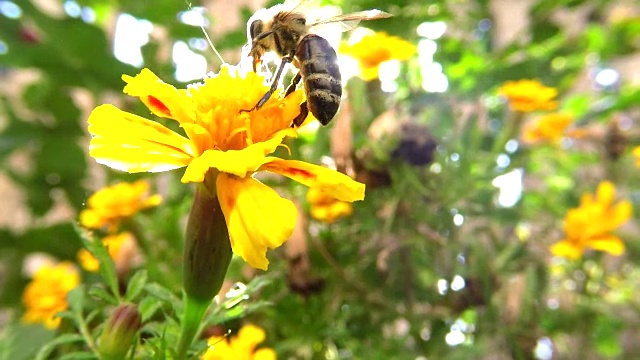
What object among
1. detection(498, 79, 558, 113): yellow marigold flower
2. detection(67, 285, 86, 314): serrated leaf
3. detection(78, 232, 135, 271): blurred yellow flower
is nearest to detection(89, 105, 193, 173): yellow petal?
detection(67, 285, 86, 314): serrated leaf

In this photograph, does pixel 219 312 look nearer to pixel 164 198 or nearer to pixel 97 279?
pixel 97 279

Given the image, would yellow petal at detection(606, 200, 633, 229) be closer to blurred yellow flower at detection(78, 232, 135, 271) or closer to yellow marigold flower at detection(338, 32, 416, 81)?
yellow marigold flower at detection(338, 32, 416, 81)

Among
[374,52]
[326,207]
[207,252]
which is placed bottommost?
[326,207]

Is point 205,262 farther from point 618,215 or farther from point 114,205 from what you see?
point 618,215

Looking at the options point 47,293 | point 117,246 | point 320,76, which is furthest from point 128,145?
point 47,293

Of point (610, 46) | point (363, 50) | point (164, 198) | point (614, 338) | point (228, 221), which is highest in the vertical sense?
point (228, 221)

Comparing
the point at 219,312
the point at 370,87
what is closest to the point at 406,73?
the point at 370,87

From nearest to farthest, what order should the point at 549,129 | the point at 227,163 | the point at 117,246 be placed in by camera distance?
the point at 227,163, the point at 117,246, the point at 549,129
